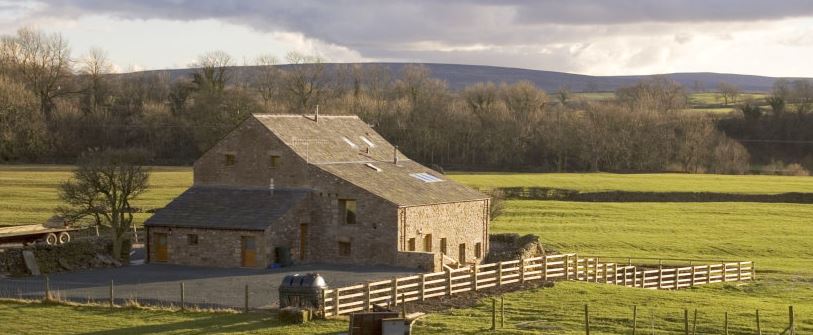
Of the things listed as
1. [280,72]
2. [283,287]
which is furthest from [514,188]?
[280,72]

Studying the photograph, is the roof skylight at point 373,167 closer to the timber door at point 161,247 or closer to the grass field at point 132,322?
the timber door at point 161,247

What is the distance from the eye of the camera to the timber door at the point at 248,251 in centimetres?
4847

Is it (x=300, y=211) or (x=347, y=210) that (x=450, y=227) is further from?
(x=300, y=211)

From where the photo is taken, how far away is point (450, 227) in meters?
53.4

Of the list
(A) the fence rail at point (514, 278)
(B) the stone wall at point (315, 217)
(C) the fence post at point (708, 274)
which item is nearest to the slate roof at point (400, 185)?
(B) the stone wall at point (315, 217)

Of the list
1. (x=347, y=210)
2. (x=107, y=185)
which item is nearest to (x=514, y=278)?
(x=347, y=210)

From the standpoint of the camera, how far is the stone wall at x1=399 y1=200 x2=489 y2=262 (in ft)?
162

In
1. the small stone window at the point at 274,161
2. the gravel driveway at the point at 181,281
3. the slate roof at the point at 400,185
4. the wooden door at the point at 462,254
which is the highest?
the small stone window at the point at 274,161

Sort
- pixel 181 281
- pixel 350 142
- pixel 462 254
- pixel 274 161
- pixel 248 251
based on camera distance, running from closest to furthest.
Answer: pixel 181 281 < pixel 248 251 < pixel 274 161 < pixel 462 254 < pixel 350 142

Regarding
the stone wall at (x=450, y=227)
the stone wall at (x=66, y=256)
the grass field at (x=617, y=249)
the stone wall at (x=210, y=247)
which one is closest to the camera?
the grass field at (x=617, y=249)

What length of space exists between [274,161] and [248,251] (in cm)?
514

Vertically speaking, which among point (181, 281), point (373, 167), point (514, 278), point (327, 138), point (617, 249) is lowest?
point (617, 249)

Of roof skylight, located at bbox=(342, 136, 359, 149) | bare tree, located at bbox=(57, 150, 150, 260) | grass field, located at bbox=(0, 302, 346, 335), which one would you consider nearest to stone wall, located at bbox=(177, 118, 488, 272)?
bare tree, located at bbox=(57, 150, 150, 260)

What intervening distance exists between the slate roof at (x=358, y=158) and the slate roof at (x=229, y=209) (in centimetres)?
241
